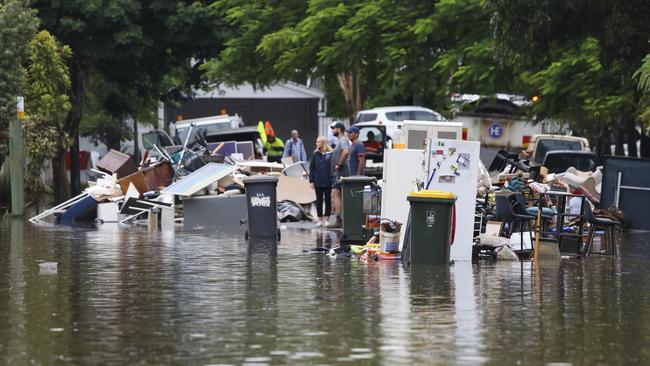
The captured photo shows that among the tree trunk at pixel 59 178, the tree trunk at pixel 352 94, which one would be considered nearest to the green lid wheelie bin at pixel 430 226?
the tree trunk at pixel 59 178

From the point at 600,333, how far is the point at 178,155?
22753 millimetres

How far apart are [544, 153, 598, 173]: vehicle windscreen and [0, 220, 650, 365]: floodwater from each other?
1448cm

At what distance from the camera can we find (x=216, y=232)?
989 inches

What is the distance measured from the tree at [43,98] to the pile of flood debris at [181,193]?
1.85 metres

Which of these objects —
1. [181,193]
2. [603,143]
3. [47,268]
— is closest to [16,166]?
[181,193]

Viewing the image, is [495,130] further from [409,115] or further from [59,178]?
[59,178]

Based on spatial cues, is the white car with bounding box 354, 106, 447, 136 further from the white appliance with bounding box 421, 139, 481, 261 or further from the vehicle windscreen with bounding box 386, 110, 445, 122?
A: the white appliance with bounding box 421, 139, 481, 261

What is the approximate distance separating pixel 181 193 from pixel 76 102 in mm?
14785

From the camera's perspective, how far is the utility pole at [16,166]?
3080 cm

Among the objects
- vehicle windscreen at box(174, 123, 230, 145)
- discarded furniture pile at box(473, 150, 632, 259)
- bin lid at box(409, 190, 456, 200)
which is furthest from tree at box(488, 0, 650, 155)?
vehicle windscreen at box(174, 123, 230, 145)

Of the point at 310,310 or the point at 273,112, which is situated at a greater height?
the point at 273,112

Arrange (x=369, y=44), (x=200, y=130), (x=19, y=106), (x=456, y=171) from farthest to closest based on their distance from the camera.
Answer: (x=200, y=130), (x=369, y=44), (x=19, y=106), (x=456, y=171)

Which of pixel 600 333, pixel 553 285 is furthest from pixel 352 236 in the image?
pixel 600 333

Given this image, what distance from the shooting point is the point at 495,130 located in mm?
45812
